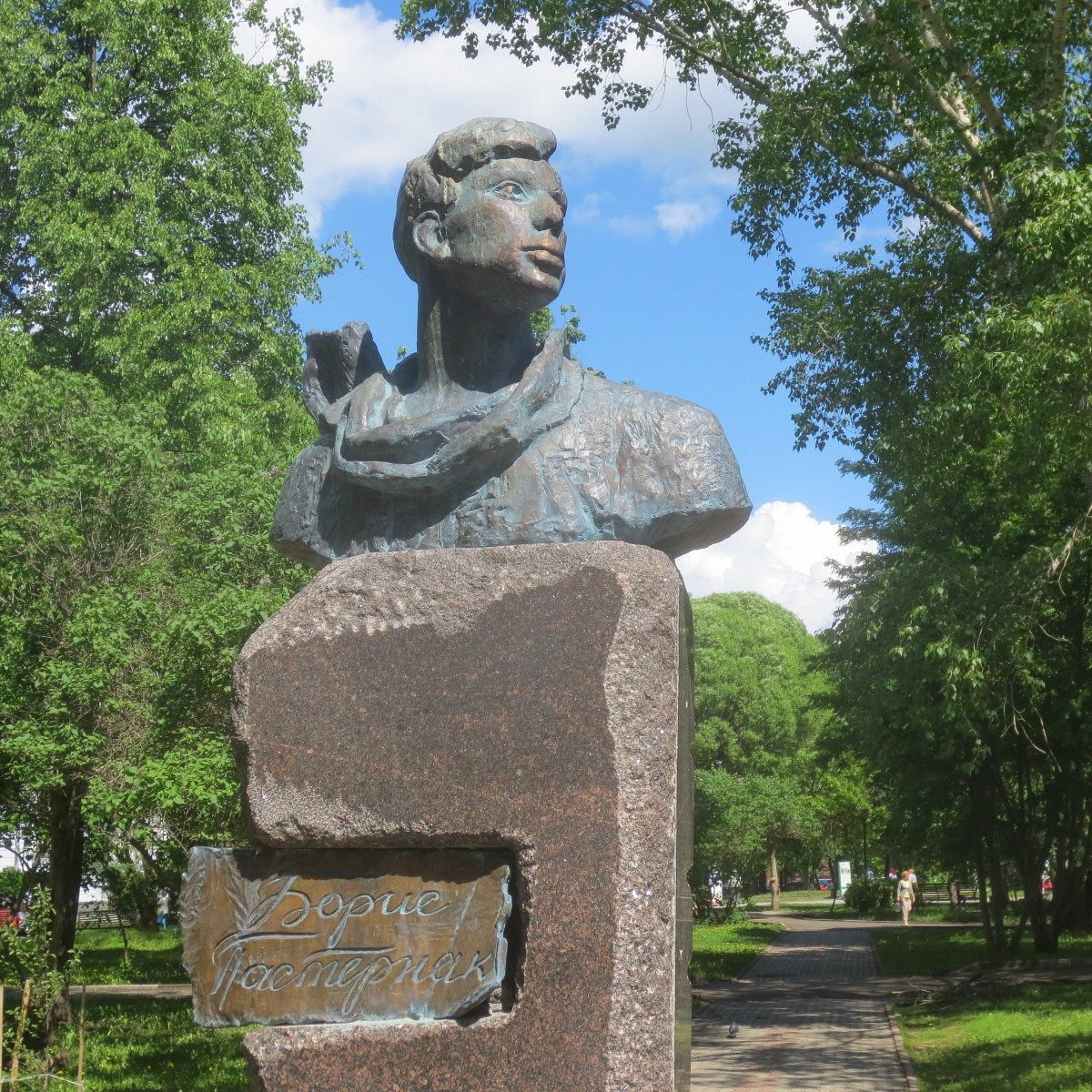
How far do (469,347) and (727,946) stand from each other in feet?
79.4

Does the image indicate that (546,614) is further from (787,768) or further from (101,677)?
(787,768)

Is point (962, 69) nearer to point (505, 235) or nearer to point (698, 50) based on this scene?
point (698, 50)

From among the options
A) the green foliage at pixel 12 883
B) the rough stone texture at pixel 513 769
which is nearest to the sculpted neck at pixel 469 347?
the rough stone texture at pixel 513 769

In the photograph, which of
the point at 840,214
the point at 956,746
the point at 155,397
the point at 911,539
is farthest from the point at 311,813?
the point at 956,746

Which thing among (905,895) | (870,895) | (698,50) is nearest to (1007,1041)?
(698,50)

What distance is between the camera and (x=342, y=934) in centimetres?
337

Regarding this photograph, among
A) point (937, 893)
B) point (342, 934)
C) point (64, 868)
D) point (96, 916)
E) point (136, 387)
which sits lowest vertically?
point (937, 893)

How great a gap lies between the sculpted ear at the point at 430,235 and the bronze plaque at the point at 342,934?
1.70 m

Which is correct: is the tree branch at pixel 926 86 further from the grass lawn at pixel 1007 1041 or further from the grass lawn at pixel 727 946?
the grass lawn at pixel 727 946

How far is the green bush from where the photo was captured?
4234cm

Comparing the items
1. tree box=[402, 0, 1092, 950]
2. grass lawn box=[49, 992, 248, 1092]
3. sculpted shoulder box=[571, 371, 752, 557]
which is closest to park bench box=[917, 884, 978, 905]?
tree box=[402, 0, 1092, 950]

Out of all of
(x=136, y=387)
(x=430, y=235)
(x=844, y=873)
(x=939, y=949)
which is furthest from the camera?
(x=844, y=873)

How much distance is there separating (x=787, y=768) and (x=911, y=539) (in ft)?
80.0

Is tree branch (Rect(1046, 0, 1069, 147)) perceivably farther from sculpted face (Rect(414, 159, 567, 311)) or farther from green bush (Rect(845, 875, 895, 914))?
green bush (Rect(845, 875, 895, 914))
